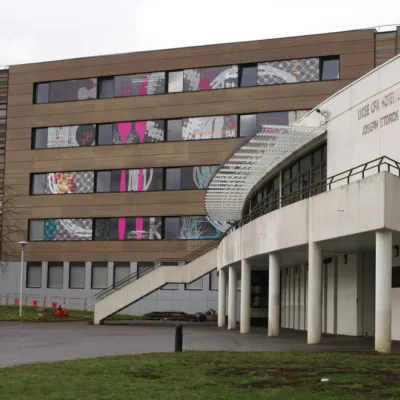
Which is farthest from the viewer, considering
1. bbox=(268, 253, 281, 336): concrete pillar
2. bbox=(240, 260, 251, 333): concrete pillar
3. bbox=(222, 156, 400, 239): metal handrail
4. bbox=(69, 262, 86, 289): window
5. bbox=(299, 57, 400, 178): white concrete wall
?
bbox=(69, 262, 86, 289): window

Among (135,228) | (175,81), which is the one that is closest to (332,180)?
(135,228)

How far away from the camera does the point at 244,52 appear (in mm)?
60375

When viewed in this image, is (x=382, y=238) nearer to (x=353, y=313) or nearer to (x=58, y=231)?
(x=353, y=313)

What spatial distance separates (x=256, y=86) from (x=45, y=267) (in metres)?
22.8

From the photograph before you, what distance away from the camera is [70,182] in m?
64.9

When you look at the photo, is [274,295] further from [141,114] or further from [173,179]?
[141,114]

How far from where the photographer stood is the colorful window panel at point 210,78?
199ft

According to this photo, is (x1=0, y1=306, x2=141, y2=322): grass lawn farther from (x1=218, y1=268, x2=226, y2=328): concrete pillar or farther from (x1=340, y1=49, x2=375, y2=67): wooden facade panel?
(x1=340, y1=49, x2=375, y2=67): wooden facade panel

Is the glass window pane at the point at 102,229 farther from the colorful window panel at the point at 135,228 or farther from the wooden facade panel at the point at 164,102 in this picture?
the wooden facade panel at the point at 164,102

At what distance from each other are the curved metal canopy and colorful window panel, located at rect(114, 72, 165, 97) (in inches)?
820

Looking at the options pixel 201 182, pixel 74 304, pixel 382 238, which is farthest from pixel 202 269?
pixel 382 238

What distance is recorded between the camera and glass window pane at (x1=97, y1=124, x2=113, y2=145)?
211 ft

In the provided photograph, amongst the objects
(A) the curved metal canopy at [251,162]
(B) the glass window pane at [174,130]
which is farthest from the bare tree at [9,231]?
(A) the curved metal canopy at [251,162]

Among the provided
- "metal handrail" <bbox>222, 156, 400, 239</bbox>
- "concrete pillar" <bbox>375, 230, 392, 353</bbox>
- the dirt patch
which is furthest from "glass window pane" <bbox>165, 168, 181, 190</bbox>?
the dirt patch
